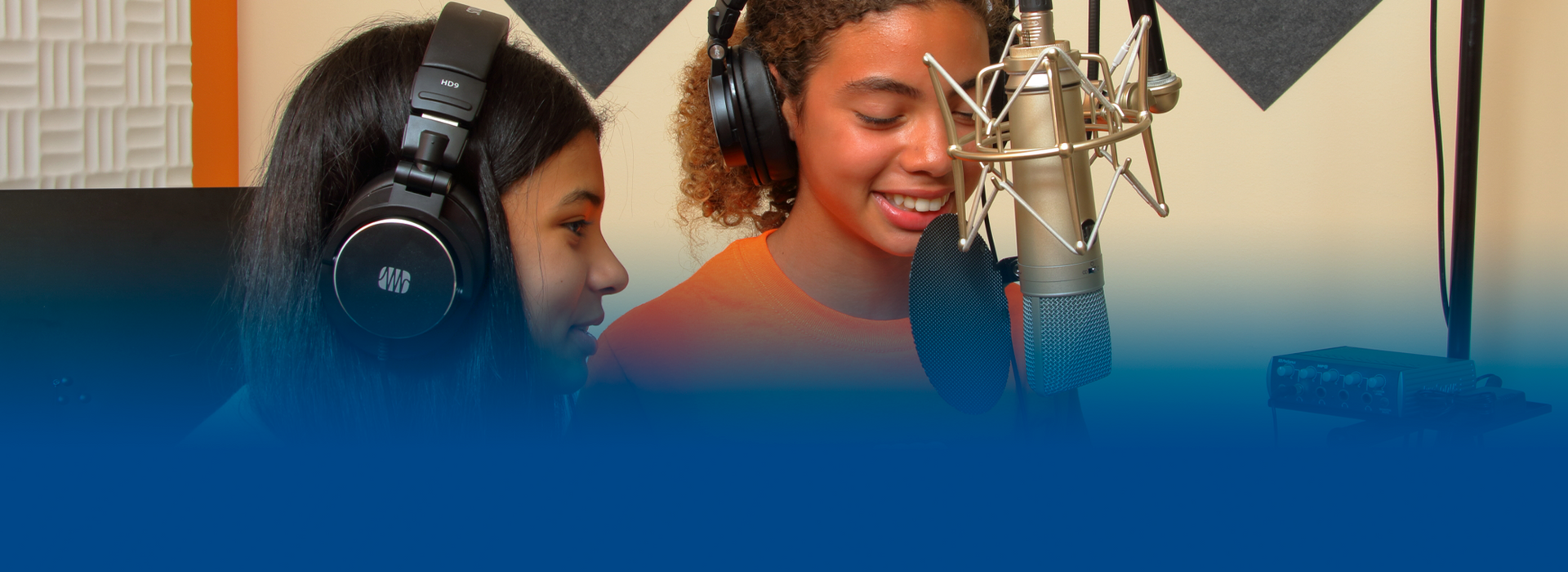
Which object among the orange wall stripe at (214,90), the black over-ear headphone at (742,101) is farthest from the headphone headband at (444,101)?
the orange wall stripe at (214,90)

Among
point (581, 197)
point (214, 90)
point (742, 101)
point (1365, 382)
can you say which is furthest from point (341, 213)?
point (214, 90)

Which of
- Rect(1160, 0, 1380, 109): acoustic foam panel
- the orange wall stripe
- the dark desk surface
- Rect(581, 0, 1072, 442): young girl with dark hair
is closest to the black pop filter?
Rect(581, 0, 1072, 442): young girl with dark hair

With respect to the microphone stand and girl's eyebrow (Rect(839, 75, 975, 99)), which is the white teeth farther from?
the microphone stand

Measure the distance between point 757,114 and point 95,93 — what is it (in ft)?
4.25

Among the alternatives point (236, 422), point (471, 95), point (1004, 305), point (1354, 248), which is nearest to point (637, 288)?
point (236, 422)

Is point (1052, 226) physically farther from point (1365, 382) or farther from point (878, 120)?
point (1365, 382)

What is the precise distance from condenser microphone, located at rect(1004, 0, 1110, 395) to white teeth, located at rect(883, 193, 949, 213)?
31 cm

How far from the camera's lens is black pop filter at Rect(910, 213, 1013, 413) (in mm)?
416

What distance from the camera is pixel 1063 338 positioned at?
38 cm

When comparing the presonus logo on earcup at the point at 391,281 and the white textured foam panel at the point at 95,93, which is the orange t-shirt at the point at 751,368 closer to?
the presonus logo on earcup at the point at 391,281

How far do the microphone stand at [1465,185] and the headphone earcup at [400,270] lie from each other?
975mm

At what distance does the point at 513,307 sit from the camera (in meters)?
0.58

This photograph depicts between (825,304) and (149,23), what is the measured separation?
133 centimetres

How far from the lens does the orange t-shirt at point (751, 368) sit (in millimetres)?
841
